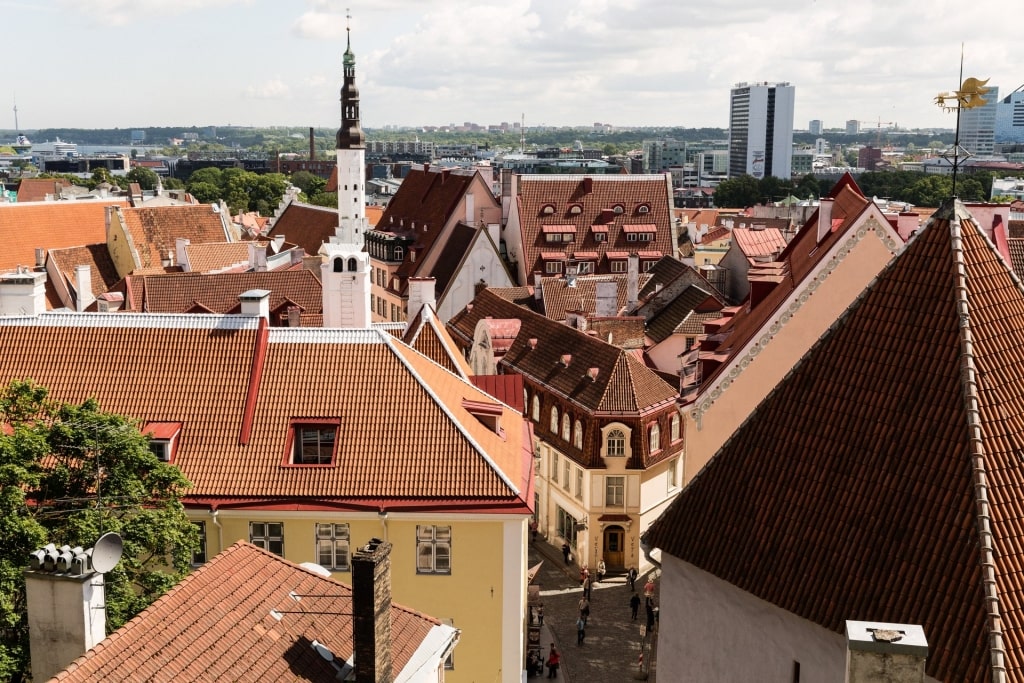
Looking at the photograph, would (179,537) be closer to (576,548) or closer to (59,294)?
(576,548)

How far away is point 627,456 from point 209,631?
3311cm

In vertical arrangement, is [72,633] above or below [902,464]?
below

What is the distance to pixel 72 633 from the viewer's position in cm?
1902

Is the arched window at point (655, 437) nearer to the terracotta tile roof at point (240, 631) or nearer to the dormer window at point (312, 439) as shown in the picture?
the dormer window at point (312, 439)

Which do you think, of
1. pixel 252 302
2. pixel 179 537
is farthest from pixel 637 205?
pixel 179 537

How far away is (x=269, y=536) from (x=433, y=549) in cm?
454

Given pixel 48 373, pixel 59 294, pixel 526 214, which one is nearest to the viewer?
pixel 48 373

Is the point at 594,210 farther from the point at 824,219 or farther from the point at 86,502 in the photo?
the point at 86,502

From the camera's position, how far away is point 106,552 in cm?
1966

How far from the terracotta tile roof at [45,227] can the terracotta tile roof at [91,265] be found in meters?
6.52

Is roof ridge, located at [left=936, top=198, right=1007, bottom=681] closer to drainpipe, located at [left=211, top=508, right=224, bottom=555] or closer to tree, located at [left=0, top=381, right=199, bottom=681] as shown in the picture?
tree, located at [left=0, top=381, right=199, bottom=681]

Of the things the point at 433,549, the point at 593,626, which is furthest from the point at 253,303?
the point at 593,626

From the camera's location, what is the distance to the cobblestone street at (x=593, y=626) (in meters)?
40.7

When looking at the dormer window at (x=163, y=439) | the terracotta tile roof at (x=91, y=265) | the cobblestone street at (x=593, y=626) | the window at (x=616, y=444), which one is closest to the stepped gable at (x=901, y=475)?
the dormer window at (x=163, y=439)
